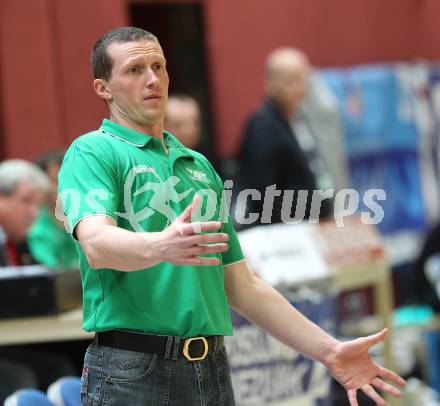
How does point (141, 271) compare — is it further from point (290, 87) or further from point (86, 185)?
point (290, 87)

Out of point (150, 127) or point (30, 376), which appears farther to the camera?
point (30, 376)

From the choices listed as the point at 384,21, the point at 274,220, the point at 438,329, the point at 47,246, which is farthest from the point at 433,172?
the point at 47,246

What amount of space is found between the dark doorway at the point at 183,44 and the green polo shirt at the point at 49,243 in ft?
9.05

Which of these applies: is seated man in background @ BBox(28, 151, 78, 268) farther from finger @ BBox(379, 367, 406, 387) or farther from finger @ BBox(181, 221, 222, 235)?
finger @ BBox(181, 221, 222, 235)

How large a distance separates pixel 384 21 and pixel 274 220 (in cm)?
385

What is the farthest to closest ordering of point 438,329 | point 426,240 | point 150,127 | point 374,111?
point 374,111 → point 426,240 → point 438,329 → point 150,127

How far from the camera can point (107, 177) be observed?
2.67 metres

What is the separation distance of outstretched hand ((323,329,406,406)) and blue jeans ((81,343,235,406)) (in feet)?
1.37

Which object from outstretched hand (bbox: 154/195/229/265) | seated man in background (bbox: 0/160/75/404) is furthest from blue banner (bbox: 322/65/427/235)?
outstretched hand (bbox: 154/195/229/265)

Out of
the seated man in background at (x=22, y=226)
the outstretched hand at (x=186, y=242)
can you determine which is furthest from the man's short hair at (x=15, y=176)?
the outstretched hand at (x=186, y=242)

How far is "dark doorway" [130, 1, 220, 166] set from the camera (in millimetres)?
8352

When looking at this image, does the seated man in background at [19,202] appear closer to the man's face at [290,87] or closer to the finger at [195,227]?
the man's face at [290,87]

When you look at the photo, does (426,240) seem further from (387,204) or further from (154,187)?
(154,187)

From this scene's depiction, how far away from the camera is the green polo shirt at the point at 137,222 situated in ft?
8.80
